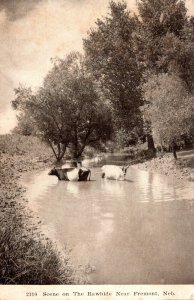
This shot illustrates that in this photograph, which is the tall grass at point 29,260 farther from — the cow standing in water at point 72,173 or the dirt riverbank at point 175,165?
the dirt riverbank at point 175,165

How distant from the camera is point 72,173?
9.34ft

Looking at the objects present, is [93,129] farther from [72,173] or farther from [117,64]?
[117,64]

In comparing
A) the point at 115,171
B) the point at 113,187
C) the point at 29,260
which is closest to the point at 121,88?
the point at 115,171

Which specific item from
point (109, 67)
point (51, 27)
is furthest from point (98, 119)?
point (51, 27)

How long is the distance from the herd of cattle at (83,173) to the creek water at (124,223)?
0.03 meters

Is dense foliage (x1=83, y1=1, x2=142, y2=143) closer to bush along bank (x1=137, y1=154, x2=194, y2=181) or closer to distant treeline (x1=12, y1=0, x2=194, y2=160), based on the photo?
distant treeline (x1=12, y1=0, x2=194, y2=160)

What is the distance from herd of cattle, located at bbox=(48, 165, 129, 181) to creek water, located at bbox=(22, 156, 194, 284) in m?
0.03

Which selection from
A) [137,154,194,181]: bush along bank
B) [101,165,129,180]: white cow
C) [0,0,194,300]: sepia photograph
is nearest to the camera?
[0,0,194,300]: sepia photograph

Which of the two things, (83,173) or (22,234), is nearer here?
(22,234)

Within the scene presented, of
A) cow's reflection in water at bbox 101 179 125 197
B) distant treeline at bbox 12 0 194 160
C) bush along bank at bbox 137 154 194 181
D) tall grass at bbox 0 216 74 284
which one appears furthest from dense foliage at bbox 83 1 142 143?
tall grass at bbox 0 216 74 284

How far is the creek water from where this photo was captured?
2467 mm

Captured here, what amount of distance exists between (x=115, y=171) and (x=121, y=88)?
536mm

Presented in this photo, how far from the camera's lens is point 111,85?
9.30ft

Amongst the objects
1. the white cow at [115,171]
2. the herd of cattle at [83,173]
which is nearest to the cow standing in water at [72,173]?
the herd of cattle at [83,173]
